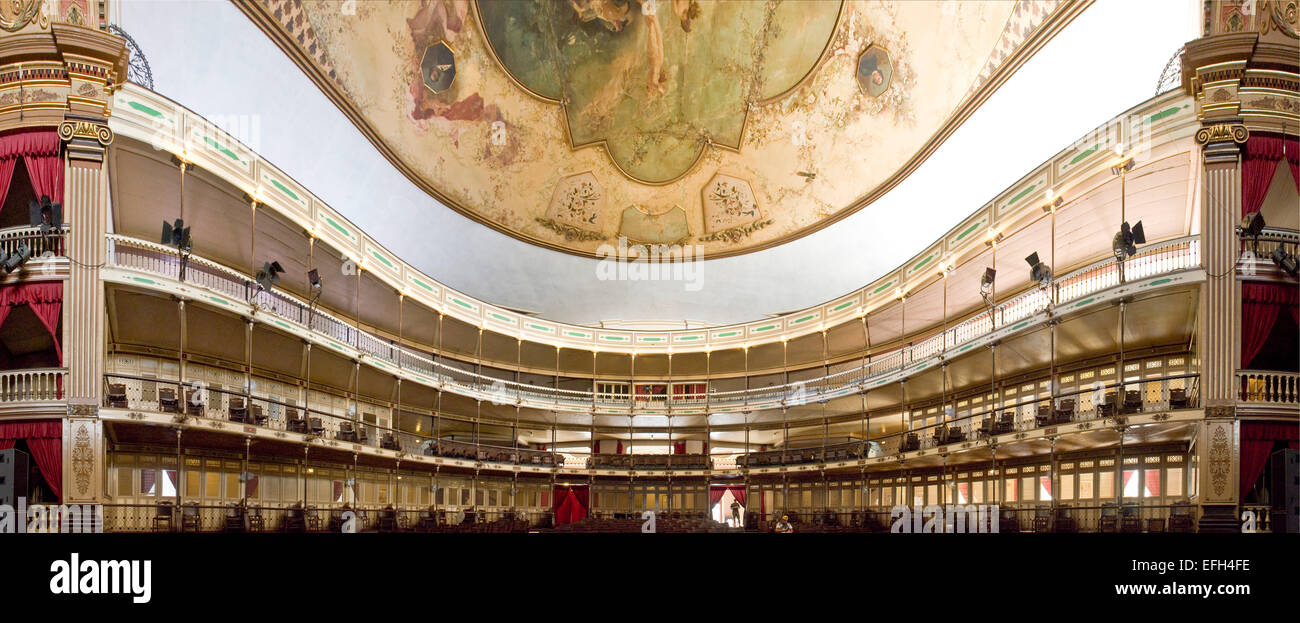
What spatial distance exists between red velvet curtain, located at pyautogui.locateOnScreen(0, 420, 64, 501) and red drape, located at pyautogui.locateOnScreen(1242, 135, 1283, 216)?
18141 mm

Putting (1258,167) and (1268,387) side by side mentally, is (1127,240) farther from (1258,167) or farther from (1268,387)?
(1268,387)

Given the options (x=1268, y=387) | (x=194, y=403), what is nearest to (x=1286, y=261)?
(x=1268, y=387)

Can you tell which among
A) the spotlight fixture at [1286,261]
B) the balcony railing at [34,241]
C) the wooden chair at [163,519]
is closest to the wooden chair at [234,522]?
the wooden chair at [163,519]

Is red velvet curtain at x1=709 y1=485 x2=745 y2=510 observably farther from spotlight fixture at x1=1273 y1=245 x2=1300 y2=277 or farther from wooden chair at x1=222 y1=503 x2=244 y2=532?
spotlight fixture at x1=1273 y1=245 x2=1300 y2=277

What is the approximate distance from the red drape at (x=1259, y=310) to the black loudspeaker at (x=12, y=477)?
707 inches

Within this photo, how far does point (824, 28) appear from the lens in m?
28.3

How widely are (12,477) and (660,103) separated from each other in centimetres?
2434

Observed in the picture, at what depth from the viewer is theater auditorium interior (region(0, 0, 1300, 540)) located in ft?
39.2

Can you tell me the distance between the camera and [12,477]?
11.6 metres

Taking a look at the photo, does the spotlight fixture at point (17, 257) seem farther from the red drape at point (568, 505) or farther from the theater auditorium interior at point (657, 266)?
the red drape at point (568, 505)

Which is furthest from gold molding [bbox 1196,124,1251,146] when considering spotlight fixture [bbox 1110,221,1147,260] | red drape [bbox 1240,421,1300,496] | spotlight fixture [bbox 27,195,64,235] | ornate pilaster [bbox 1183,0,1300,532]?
spotlight fixture [bbox 27,195,64,235]
